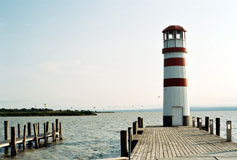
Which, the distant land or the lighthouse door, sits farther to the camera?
the distant land

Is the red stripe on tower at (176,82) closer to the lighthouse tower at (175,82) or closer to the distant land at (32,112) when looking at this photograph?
the lighthouse tower at (175,82)

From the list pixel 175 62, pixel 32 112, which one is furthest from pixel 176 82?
pixel 32 112

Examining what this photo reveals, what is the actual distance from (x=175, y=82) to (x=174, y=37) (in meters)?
3.85

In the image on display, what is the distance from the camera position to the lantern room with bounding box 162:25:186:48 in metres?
24.8

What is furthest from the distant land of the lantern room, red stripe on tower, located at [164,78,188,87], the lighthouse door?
red stripe on tower, located at [164,78,188,87]

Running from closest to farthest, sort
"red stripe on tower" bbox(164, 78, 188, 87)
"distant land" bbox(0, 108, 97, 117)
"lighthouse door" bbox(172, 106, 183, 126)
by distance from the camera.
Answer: "red stripe on tower" bbox(164, 78, 188, 87) → "lighthouse door" bbox(172, 106, 183, 126) → "distant land" bbox(0, 108, 97, 117)

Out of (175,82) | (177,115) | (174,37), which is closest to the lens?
(175,82)

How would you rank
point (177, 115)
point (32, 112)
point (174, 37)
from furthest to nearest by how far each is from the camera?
1. point (32, 112)
2. point (174, 37)
3. point (177, 115)

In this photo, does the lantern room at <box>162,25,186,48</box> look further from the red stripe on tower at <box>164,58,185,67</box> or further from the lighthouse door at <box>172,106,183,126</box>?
the lighthouse door at <box>172,106,183,126</box>

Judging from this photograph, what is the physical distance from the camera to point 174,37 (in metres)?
25.1

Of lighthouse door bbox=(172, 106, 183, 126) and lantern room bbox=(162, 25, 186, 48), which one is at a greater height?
lantern room bbox=(162, 25, 186, 48)

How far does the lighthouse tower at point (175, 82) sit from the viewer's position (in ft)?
80.1

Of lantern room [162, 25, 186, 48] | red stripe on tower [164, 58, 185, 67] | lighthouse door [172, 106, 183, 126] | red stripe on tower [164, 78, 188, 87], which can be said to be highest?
lantern room [162, 25, 186, 48]

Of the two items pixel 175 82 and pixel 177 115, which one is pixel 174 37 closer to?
pixel 175 82
